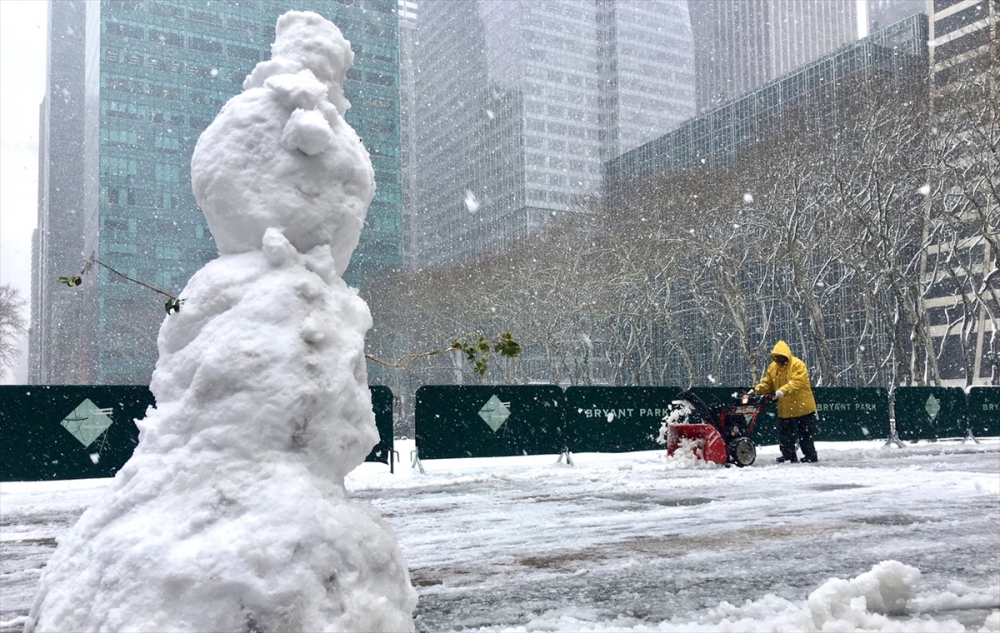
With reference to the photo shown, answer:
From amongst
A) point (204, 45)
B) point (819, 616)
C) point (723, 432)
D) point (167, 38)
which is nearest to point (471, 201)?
point (204, 45)

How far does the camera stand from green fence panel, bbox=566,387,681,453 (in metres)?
15.6

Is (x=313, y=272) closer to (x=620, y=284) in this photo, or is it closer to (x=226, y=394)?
(x=226, y=394)

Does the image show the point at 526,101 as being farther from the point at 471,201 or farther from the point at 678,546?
the point at 678,546

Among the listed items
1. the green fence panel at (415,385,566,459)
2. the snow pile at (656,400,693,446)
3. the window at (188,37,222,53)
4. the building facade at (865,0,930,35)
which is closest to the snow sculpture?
the green fence panel at (415,385,566,459)

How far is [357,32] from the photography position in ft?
284

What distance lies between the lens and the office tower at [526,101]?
9125 cm

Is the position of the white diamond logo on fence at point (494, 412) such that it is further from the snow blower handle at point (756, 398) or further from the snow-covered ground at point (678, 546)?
the snow blower handle at point (756, 398)

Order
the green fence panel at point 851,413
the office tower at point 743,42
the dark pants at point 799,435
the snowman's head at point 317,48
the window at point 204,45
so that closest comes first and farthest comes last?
the snowman's head at point 317,48
the dark pants at point 799,435
the green fence panel at point 851,413
the window at point 204,45
the office tower at point 743,42

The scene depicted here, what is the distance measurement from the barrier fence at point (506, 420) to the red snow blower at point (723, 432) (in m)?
2.30

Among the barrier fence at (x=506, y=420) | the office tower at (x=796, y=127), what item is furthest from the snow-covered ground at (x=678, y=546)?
the office tower at (x=796, y=127)

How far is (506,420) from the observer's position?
1468 centimetres

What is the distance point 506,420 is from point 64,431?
680 centimetres

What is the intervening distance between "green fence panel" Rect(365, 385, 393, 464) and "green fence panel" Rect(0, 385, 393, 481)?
11.7 ft

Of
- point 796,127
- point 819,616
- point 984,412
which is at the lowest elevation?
point 819,616
